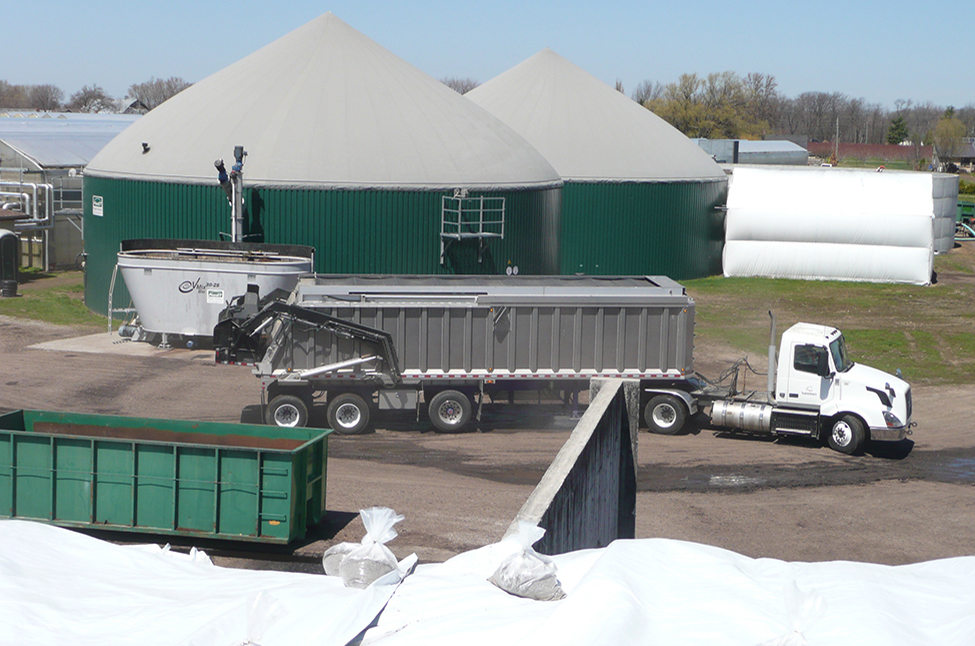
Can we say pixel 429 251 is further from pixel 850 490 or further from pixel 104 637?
pixel 104 637

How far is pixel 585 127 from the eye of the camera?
44375 millimetres

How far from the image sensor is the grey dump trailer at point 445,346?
68.0 ft

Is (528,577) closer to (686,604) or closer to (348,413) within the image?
(686,604)

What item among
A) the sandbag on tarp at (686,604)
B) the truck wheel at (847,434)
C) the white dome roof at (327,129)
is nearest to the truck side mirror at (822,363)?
the truck wheel at (847,434)

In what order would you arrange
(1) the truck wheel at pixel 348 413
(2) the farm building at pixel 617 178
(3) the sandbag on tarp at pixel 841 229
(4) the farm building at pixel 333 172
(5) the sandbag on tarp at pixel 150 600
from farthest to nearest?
(3) the sandbag on tarp at pixel 841 229
(2) the farm building at pixel 617 178
(4) the farm building at pixel 333 172
(1) the truck wheel at pixel 348 413
(5) the sandbag on tarp at pixel 150 600

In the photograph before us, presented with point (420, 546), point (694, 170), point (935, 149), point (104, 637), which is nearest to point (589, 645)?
point (104, 637)

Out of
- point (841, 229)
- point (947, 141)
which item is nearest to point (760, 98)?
point (947, 141)

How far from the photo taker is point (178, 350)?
28.8m

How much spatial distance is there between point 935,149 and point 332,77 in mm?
108804

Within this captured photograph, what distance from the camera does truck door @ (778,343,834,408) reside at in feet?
66.5

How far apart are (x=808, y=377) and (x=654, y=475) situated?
423cm

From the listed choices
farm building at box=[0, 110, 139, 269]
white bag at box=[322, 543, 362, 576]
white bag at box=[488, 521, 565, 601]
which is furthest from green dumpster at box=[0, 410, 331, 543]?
farm building at box=[0, 110, 139, 269]

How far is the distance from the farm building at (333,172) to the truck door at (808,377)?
43.3 ft

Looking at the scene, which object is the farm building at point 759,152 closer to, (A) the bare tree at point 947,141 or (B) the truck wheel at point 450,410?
(B) the truck wheel at point 450,410
